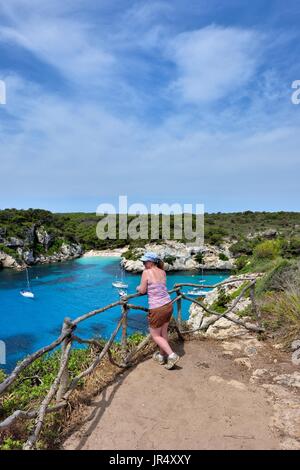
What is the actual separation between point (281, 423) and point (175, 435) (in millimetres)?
1243

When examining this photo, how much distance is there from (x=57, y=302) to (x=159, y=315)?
36.7 meters

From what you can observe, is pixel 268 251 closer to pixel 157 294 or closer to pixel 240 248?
pixel 157 294

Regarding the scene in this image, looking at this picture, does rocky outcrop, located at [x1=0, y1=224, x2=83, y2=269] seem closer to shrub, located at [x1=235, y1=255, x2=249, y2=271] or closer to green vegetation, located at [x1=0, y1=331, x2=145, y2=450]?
shrub, located at [x1=235, y1=255, x2=249, y2=271]

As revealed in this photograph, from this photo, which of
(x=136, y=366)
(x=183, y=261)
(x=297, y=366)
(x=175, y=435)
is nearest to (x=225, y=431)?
(x=175, y=435)

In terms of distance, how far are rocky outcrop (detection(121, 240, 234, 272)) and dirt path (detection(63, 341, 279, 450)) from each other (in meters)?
53.2

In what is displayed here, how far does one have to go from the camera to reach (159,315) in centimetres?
505

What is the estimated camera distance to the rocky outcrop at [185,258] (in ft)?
197

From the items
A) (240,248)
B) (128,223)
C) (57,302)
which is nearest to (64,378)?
(57,302)

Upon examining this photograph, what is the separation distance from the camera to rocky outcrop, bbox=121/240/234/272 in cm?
5990

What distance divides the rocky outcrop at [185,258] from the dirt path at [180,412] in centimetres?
5323

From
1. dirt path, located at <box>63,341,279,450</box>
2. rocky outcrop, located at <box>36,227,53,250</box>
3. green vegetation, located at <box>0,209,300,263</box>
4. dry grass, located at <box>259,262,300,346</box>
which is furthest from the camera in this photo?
rocky outcrop, located at <box>36,227,53,250</box>

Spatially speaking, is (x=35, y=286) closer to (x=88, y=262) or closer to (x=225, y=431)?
(x=88, y=262)

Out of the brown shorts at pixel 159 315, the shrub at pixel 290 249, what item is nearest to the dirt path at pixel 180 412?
the brown shorts at pixel 159 315

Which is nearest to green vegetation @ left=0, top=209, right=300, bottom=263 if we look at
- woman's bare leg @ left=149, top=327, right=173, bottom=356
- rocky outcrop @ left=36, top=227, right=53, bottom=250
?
rocky outcrop @ left=36, top=227, right=53, bottom=250
